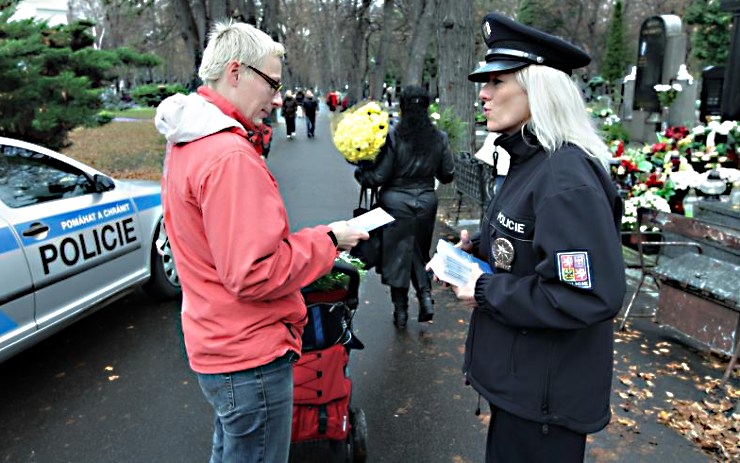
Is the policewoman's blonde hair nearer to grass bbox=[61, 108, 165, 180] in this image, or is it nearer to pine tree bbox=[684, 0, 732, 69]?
grass bbox=[61, 108, 165, 180]

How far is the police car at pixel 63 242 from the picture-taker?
3881 mm

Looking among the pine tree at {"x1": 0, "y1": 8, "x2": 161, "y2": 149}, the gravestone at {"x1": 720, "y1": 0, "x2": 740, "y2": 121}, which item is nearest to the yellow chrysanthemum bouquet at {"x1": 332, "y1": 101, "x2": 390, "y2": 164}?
the pine tree at {"x1": 0, "y1": 8, "x2": 161, "y2": 149}

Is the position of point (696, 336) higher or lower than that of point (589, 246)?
lower

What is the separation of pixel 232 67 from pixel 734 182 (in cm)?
673

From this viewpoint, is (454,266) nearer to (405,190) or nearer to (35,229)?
(405,190)

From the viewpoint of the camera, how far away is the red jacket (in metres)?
1.79

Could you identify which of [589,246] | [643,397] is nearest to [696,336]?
[643,397]

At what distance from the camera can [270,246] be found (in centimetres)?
180

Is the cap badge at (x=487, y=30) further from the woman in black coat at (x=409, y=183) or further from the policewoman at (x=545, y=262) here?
the woman in black coat at (x=409, y=183)

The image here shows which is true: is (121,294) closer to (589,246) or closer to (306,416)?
(306,416)

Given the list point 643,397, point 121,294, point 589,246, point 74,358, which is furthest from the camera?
point 121,294

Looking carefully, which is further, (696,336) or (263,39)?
(696,336)

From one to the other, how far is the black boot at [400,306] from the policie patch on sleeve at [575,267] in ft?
11.8

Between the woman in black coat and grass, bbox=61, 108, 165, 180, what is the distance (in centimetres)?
795
